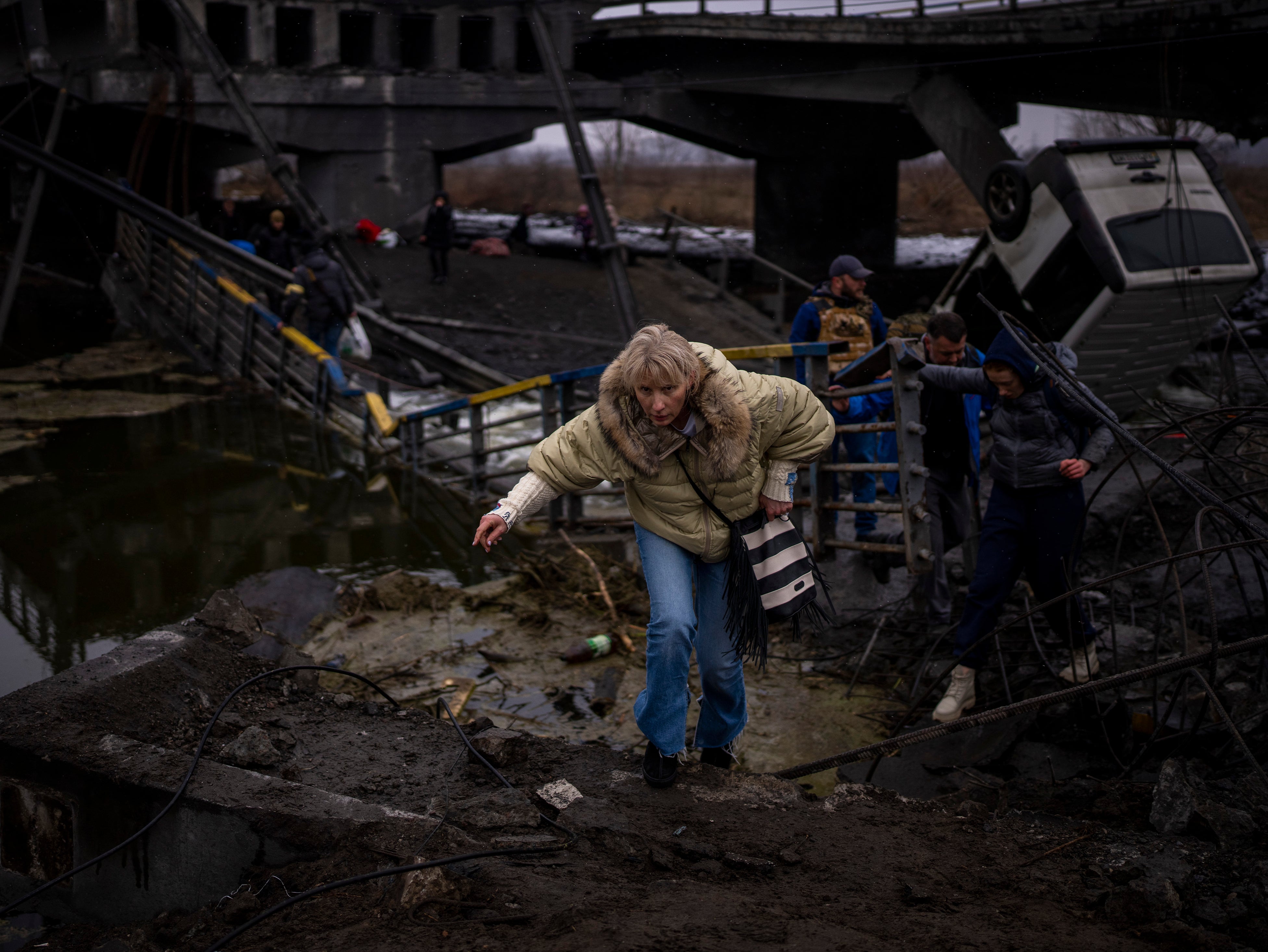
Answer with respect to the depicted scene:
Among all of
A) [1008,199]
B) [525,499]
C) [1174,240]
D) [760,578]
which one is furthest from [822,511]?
[1174,240]

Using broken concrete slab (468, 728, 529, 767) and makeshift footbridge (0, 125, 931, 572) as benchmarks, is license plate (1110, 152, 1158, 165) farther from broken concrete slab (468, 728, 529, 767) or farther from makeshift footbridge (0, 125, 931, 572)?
broken concrete slab (468, 728, 529, 767)

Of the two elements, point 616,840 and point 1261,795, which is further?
point 1261,795

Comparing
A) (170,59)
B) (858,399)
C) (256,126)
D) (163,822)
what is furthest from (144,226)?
(163,822)

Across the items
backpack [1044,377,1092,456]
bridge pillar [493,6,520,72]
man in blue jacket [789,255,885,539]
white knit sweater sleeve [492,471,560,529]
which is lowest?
white knit sweater sleeve [492,471,560,529]

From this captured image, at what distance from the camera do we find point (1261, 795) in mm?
3461

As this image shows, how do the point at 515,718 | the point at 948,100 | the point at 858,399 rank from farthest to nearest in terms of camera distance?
the point at 948,100 → the point at 858,399 → the point at 515,718

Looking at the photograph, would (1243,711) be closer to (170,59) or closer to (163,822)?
(163,822)

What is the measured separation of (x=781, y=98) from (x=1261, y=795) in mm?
23833

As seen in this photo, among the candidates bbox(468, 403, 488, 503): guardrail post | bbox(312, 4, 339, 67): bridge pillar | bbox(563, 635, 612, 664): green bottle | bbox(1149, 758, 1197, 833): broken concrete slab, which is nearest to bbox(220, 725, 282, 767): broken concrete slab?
bbox(563, 635, 612, 664): green bottle

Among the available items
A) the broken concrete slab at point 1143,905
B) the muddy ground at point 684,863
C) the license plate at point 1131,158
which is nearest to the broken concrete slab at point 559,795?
the muddy ground at point 684,863

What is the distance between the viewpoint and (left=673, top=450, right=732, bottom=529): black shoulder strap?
3.37 metres

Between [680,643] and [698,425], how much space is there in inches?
28.5

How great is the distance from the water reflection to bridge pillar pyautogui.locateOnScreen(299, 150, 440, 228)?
15.2 m

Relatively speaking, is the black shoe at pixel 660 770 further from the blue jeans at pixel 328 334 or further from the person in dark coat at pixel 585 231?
the person in dark coat at pixel 585 231
